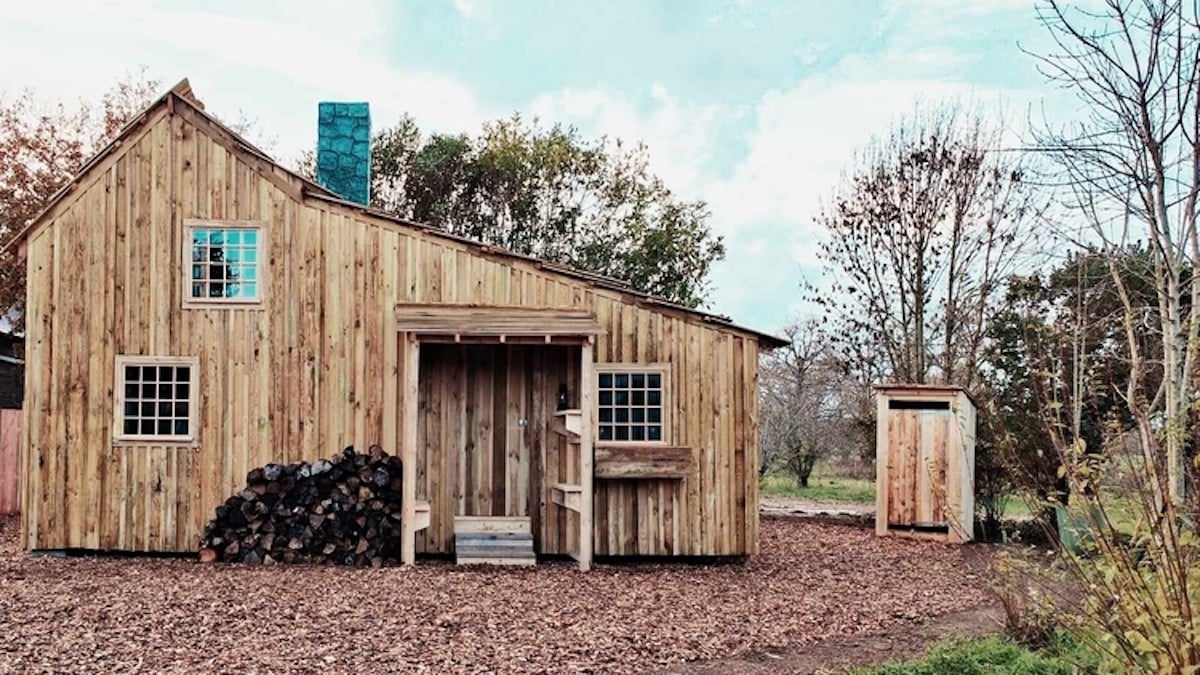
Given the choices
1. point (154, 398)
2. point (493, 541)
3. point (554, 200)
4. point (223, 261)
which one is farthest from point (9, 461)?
point (554, 200)

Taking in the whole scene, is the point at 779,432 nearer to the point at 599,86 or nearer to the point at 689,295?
the point at 689,295

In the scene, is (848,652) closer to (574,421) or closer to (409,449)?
(574,421)

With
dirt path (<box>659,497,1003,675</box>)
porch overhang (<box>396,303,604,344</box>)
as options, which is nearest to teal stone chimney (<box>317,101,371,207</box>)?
porch overhang (<box>396,303,604,344</box>)

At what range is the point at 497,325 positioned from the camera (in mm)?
10562

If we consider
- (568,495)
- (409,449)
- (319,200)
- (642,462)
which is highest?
(319,200)

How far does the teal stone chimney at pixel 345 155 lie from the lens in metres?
12.8

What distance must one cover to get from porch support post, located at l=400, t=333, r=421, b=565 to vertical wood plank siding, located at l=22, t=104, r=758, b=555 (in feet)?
1.91

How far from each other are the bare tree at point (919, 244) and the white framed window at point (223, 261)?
9.98m

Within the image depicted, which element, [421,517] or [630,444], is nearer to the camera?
[421,517]

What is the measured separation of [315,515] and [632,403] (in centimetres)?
350

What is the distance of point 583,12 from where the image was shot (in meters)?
12.6

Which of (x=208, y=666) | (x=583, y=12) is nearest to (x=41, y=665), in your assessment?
(x=208, y=666)

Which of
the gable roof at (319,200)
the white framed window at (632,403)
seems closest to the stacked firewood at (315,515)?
the white framed window at (632,403)

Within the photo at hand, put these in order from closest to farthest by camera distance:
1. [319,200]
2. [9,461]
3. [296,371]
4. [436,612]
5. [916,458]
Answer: [436,612], [296,371], [319,200], [916,458], [9,461]
